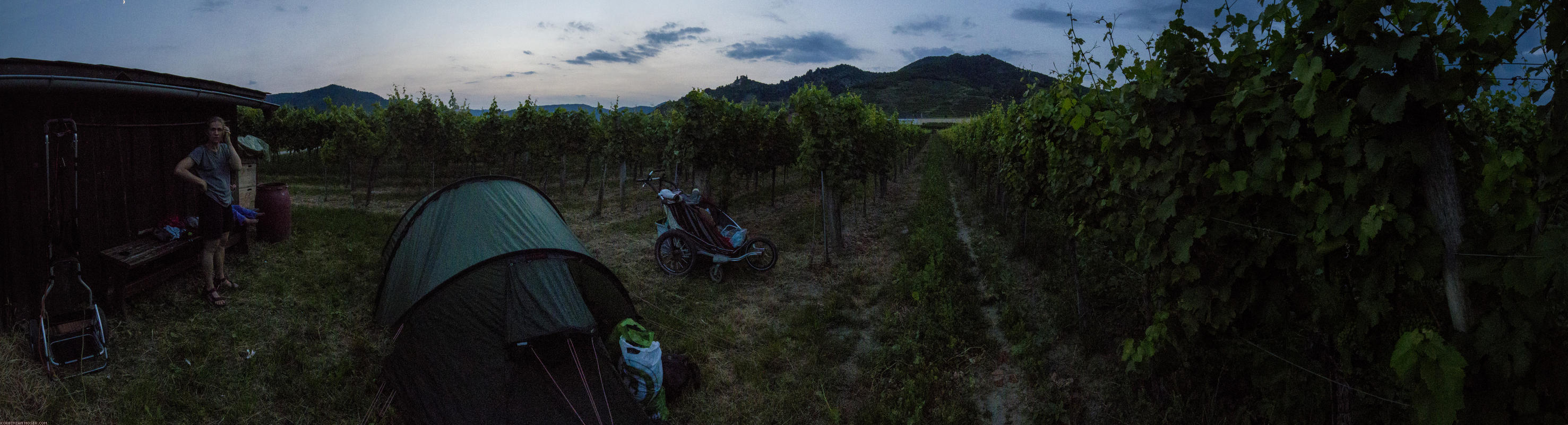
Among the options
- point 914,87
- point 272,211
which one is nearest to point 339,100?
point 272,211

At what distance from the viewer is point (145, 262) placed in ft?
15.2

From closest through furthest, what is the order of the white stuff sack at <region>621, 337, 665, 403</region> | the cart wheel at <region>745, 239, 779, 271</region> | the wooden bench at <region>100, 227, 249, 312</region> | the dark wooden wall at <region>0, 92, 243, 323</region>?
the dark wooden wall at <region>0, 92, 243, 323</region>
the white stuff sack at <region>621, 337, 665, 403</region>
the wooden bench at <region>100, 227, 249, 312</region>
the cart wheel at <region>745, 239, 779, 271</region>

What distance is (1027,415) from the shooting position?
172 inches

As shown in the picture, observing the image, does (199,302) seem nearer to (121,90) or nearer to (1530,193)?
(121,90)

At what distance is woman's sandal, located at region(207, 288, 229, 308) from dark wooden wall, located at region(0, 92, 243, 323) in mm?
657

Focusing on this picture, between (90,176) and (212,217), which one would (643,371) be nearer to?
(212,217)

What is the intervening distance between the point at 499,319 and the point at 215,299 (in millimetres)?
2863

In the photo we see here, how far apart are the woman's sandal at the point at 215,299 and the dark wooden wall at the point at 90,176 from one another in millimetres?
657

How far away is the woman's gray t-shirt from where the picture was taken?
194 inches

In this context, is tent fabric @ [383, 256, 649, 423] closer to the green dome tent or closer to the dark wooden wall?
the green dome tent

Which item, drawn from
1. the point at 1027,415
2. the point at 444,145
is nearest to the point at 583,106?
the point at 444,145

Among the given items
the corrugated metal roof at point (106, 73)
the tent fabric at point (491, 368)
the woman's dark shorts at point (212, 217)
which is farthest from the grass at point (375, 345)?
the corrugated metal roof at point (106, 73)

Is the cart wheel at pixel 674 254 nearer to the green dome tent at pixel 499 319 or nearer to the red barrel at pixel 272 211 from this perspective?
the green dome tent at pixel 499 319

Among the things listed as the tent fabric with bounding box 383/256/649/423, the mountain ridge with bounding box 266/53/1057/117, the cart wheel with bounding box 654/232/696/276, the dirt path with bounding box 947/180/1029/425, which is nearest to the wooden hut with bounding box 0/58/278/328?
the tent fabric with bounding box 383/256/649/423
